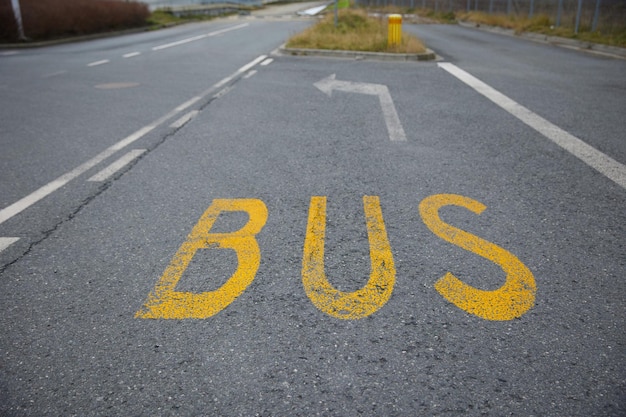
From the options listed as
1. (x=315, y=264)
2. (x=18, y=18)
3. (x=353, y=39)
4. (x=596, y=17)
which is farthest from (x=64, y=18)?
(x=315, y=264)

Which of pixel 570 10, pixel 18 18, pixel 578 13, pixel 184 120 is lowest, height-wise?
pixel 184 120

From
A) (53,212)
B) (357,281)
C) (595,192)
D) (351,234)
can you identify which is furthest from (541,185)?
(53,212)

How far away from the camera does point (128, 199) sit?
388cm

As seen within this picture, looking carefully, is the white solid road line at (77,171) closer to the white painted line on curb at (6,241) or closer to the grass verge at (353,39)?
the white painted line on curb at (6,241)

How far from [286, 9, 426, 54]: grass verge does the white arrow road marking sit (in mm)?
3673

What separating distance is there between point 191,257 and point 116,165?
2.16m

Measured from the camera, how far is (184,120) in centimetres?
638

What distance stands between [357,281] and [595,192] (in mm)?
2439

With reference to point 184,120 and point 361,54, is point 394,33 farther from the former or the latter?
point 184,120

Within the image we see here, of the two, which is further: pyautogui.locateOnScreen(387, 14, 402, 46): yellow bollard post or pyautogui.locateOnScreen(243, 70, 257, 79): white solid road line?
pyautogui.locateOnScreen(387, 14, 402, 46): yellow bollard post

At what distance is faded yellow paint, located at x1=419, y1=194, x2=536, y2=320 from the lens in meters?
2.43

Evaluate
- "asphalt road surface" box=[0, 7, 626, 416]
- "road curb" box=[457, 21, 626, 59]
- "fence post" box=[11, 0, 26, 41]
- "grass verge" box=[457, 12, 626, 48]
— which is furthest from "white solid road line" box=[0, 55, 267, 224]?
"fence post" box=[11, 0, 26, 41]

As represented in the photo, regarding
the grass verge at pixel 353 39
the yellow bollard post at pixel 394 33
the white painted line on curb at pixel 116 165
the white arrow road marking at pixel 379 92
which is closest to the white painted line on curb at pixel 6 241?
the white painted line on curb at pixel 116 165

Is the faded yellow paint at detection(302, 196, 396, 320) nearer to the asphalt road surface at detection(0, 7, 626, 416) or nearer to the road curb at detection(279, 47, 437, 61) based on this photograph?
the asphalt road surface at detection(0, 7, 626, 416)
